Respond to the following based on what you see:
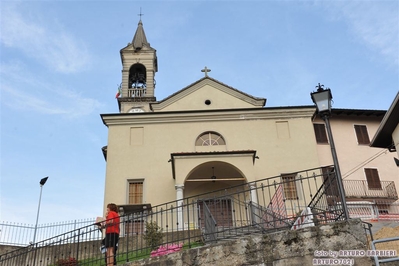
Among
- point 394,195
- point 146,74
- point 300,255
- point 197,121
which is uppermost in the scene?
point 146,74

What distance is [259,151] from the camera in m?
21.8

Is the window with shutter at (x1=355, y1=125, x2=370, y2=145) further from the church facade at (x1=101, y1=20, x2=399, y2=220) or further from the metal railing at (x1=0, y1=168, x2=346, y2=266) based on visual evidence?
the metal railing at (x1=0, y1=168, x2=346, y2=266)

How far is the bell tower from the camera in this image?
3016 cm

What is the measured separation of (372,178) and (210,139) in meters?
10.4

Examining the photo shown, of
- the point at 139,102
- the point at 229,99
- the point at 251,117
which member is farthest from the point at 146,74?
the point at 251,117

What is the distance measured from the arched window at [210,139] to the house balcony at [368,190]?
8185 millimetres

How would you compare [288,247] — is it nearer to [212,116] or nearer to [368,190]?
[212,116]

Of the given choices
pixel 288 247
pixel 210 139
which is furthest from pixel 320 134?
pixel 288 247

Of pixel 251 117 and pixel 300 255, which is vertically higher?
pixel 251 117

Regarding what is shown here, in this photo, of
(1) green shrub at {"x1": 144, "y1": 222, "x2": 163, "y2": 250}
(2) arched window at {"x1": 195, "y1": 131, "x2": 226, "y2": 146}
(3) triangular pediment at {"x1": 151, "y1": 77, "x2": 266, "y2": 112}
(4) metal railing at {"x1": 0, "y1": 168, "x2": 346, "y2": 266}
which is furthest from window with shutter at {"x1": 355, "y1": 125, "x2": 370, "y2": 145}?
(1) green shrub at {"x1": 144, "y1": 222, "x2": 163, "y2": 250}

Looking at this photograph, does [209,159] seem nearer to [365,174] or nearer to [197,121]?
[197,121]

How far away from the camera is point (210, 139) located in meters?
22.6

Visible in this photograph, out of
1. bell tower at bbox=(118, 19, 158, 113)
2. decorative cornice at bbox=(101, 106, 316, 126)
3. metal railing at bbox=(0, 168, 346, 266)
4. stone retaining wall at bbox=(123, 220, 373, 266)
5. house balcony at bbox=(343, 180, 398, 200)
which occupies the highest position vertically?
bell tower at bbox=(118, 19, 158, 113)

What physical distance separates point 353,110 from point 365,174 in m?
4.10
